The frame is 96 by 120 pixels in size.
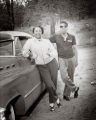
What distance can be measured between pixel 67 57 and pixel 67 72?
0.17 m

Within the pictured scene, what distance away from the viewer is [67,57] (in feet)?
8.86

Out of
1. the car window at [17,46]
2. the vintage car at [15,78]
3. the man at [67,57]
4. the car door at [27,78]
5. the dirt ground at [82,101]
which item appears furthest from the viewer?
the man at [67,57]

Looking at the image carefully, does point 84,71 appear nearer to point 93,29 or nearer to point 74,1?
point 93,29

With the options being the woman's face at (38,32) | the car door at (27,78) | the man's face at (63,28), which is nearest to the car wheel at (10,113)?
the car door at (27,78)

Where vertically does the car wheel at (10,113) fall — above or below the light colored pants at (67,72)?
below

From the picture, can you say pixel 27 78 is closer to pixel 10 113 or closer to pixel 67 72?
pixel 10 113

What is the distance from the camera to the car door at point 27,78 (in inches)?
83.1

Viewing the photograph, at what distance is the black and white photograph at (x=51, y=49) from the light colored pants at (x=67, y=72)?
0.01 meters

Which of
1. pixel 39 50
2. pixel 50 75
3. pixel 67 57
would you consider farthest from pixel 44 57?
pixel 67 57

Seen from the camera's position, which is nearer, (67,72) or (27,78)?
(27,78)

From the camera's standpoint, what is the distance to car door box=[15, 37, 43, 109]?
2.11 meters

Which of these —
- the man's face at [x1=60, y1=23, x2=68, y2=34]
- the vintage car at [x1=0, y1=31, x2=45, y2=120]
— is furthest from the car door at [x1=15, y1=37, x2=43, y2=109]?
the man's face at [x1=60, y1=23, x2=68, y2=34]

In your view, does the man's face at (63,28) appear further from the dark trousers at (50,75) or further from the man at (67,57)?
the dark trousers at (50,75)

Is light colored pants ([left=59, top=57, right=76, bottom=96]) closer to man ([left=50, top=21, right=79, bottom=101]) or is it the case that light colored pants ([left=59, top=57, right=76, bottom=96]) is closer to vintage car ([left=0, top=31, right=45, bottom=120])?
man ([left=50, top=21, right=79, bottom=101])
